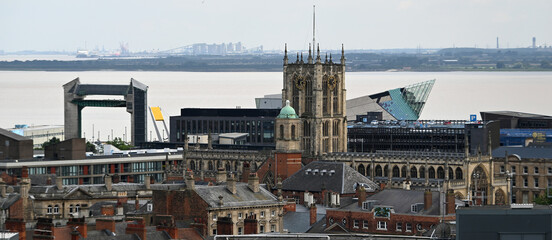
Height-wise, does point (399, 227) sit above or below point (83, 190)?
below

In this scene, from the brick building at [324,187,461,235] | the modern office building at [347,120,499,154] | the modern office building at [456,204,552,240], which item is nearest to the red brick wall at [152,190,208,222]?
the brick building at [324,187,461,235]

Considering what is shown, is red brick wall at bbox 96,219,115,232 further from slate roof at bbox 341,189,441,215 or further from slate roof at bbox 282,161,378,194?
slate roof at bbox 282,161,378,194

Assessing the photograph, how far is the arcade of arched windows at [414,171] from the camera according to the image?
503 ft

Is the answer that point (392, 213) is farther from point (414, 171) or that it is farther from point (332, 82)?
point (332, 82)

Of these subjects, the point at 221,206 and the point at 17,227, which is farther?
the point at 221,206

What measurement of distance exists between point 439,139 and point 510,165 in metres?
26.4

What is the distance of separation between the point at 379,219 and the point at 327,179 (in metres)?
27.3

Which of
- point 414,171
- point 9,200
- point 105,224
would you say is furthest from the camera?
point 414,171

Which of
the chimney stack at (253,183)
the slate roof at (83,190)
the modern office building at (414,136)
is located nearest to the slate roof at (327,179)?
the slate roof at (83,190)

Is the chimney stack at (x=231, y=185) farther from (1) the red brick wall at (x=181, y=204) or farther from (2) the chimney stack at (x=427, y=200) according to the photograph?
(2) the chimney stack at (x=427, y=200)

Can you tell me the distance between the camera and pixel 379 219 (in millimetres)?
101688

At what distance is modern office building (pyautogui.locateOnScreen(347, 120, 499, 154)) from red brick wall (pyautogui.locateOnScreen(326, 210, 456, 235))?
8360 cm

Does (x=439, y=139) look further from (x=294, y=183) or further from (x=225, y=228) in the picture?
(x=225, y=228)

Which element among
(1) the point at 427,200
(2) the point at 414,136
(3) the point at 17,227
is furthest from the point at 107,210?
(2) the point at 414,136
